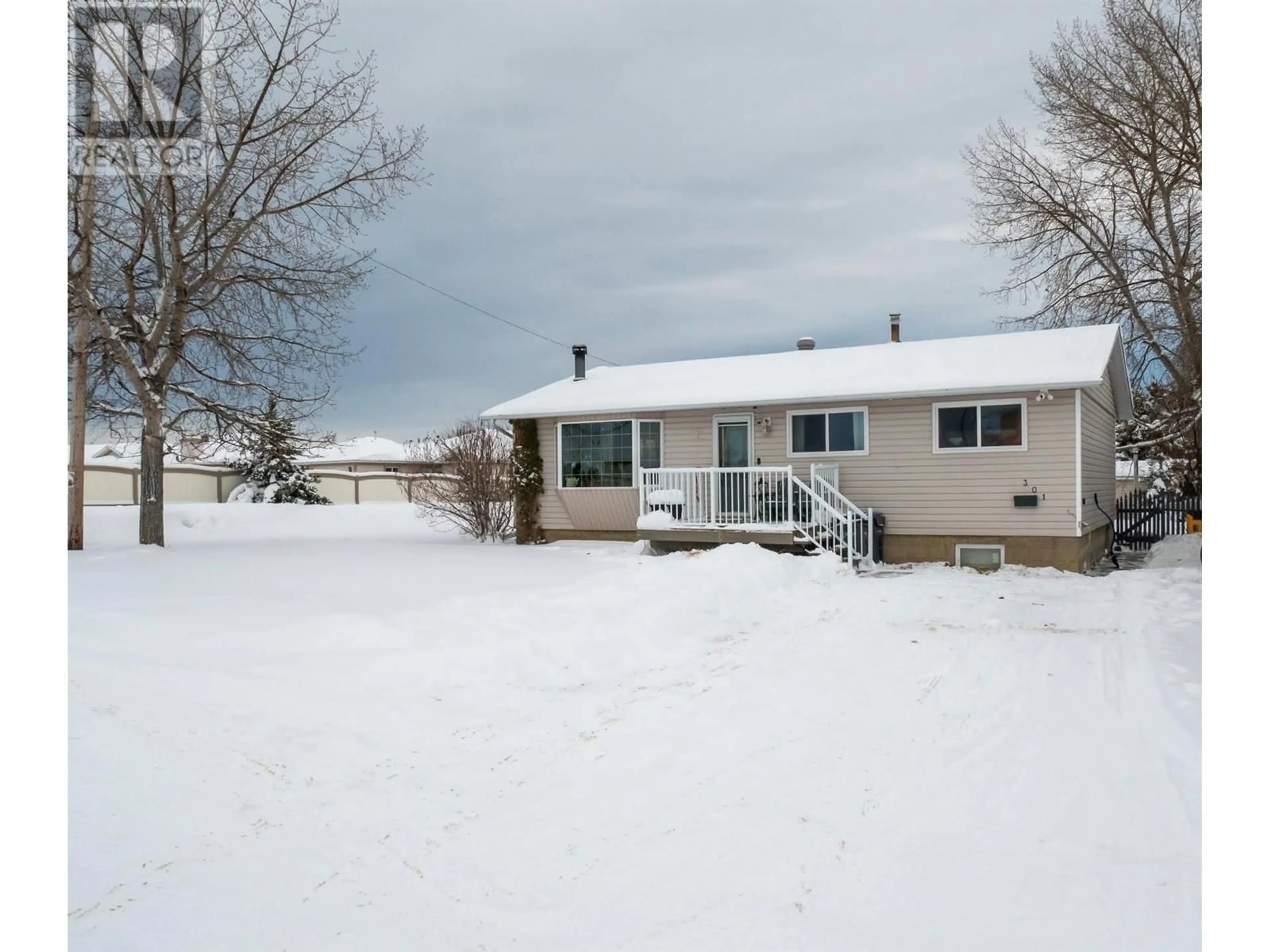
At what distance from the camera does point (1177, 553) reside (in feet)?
43.4

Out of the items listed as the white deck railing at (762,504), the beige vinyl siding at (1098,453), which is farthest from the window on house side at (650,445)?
the beige vinyl siding at (1098,453)

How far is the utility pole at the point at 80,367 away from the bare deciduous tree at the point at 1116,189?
13914mm

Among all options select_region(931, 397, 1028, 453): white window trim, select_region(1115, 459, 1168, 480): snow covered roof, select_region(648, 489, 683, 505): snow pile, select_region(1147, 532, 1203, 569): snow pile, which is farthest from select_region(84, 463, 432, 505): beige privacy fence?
select_region(1115, 459, 1168, 480): snow covered roof

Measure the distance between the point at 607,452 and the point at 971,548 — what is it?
5958 mm

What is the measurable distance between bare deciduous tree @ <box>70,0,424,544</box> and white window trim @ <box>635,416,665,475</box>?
4.89 meters

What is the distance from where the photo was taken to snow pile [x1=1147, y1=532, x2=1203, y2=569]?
12086 mm

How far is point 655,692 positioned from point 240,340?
1118cm

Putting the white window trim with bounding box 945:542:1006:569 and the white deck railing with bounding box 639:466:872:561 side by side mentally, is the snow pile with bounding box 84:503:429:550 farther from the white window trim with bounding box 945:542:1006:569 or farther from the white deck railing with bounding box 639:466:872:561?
the white window trim with bounding box 945:542:1006:569

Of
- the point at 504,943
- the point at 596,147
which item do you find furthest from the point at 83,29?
the point at 504,943

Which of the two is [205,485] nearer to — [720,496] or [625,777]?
[720,496]

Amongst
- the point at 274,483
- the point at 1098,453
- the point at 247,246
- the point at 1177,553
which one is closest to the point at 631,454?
the point at 247,246

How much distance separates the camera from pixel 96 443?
1769cm

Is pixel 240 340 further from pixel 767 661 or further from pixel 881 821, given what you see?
pixel 881 821
